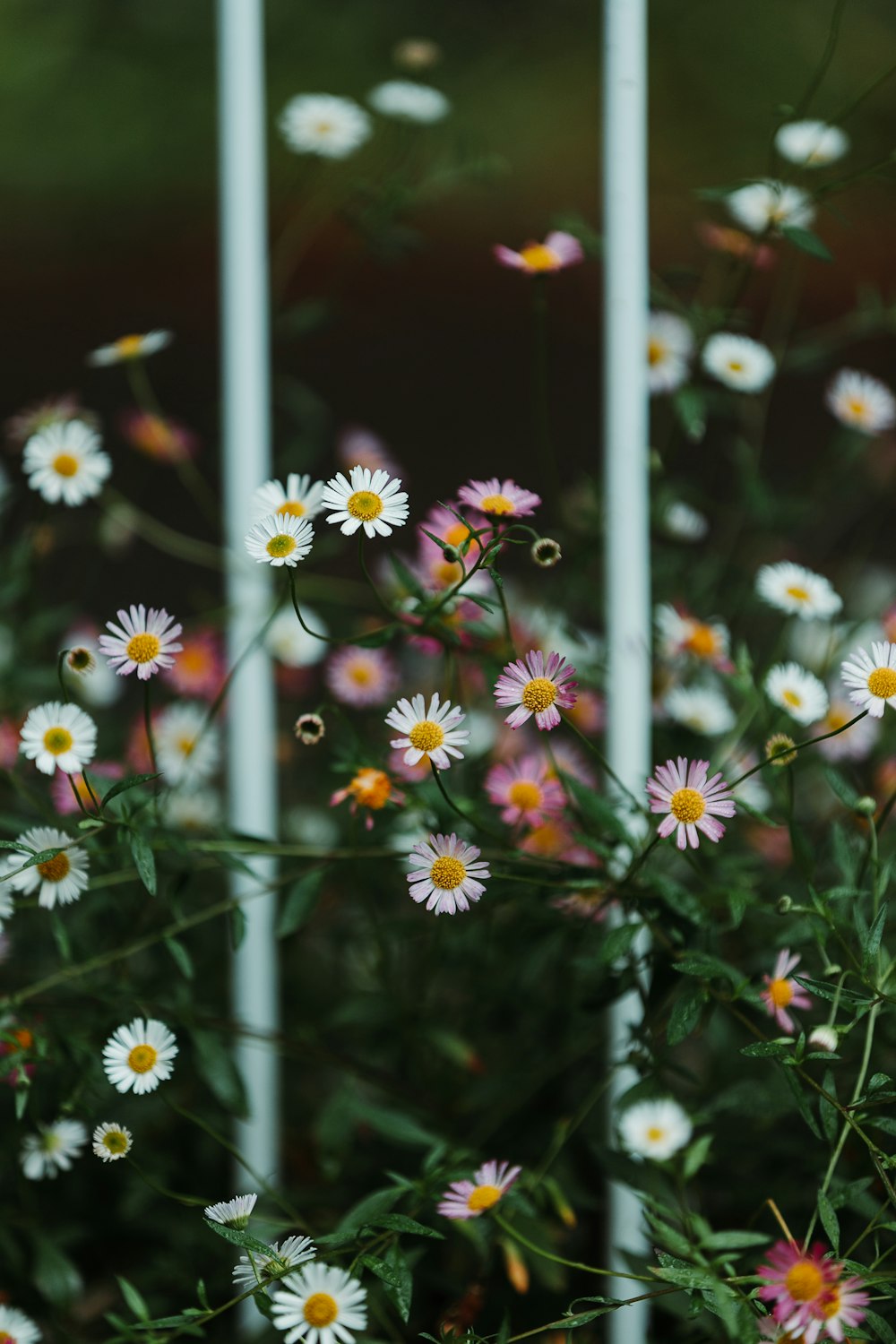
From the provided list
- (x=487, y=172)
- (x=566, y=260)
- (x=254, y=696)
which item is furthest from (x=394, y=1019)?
(x=487, y=172)

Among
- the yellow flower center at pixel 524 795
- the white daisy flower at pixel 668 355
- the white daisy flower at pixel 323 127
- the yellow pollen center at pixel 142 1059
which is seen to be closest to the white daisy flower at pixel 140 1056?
the yellow pollen center at pixel 142 1059

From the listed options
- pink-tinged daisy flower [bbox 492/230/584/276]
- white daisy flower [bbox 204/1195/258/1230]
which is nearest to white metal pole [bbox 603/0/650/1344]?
pink-tinged daisy flower [bbox 492/230/584/276]

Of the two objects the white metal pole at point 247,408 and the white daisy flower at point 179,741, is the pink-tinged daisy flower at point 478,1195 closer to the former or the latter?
the white metal pole at point 247,408

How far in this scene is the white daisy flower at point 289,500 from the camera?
1.69 feet

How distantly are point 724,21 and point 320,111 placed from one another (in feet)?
2.22

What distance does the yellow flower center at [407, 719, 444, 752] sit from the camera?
0.51 metres

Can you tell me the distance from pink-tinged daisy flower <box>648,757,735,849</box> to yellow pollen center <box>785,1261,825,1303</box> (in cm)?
17

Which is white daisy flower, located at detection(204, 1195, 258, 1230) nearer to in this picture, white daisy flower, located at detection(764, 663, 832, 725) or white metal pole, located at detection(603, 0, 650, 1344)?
white metal pole, located at detection(603, 0, 650, 1344)

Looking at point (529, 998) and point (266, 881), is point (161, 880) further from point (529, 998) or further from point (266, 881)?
point (529, 998)

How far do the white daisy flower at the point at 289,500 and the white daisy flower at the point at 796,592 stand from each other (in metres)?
0.27

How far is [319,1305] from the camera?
0.47 meters

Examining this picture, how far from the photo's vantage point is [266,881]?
617mm

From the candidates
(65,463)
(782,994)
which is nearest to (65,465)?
(65,463)

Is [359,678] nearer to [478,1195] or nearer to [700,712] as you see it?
[700,712]
